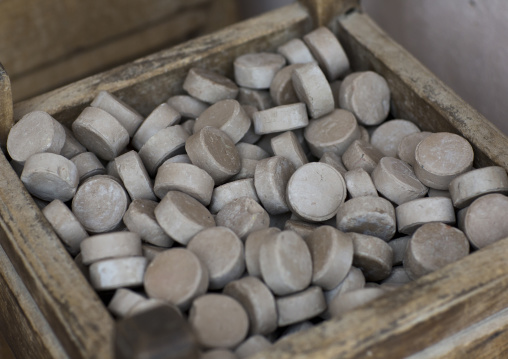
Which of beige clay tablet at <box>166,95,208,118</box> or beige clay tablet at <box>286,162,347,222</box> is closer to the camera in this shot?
beige clay tablet at <box>286,162,347,222</box>

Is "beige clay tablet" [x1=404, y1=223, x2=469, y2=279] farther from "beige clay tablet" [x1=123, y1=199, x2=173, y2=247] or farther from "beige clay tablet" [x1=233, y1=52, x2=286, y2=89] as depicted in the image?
"beige clay tablet" [x1=233, y1=52, x2=286, y2=89]

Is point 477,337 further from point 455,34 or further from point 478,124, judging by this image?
point 455,34

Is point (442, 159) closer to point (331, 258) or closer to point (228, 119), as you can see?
point (331, 258)

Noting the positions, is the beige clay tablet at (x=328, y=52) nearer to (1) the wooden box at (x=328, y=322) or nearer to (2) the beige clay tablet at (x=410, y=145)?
(1) the wooden box at (x=328, y=322)

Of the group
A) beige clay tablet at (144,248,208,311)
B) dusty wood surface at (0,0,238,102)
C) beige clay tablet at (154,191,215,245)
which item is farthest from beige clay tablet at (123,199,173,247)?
dusty wood surface at (0,0,238,102)

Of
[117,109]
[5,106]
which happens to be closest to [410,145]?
[117,109]

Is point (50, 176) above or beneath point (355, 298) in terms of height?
above
